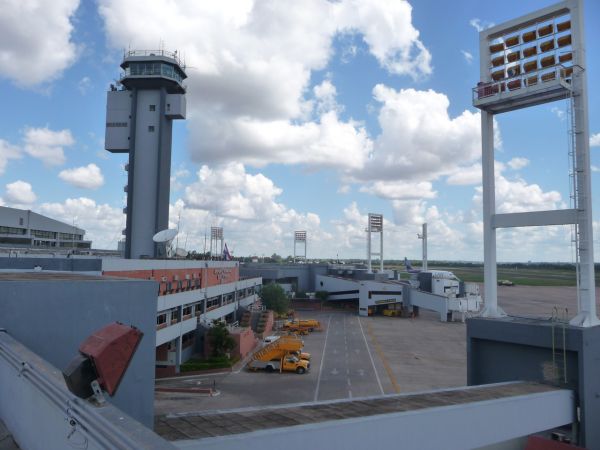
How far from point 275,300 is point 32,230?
49664 millimetres

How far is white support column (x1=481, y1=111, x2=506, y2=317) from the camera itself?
19.3 meters

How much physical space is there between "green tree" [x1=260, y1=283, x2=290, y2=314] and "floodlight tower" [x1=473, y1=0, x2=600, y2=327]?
150ft

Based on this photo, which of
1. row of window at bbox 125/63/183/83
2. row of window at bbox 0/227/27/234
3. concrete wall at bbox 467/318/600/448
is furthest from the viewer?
row of window at bbox 0/227/27/234

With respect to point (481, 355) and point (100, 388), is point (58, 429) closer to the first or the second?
point (100, 388)

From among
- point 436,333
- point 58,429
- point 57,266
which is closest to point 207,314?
point 57,266

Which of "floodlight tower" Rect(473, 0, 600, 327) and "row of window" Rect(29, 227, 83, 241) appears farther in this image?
"row of window" Rect(29, 227, 83, 241)

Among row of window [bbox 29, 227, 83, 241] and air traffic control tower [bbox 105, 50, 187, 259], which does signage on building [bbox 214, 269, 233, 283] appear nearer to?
air traffic control tower [bbox 105, 50, 187, 259]

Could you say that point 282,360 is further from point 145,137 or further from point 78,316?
point 145,137

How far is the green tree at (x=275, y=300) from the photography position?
63.2 m

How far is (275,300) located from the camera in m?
63.2

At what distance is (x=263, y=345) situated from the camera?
4553 centimetres

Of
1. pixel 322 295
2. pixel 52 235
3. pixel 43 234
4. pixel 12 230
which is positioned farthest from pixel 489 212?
pixel 52 235

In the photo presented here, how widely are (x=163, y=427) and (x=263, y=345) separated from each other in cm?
3785

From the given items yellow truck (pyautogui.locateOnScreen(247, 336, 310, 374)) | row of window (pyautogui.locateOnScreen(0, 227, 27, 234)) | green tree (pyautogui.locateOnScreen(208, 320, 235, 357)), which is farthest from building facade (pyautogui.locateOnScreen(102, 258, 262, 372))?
row of window (pyautogui.locateOnScreen(0, 227, 27, 234))
